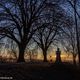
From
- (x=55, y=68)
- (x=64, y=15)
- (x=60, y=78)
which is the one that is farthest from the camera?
(x=64, y=15)

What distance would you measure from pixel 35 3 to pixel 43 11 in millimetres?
1682

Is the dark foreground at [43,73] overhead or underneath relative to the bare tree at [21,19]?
underneath

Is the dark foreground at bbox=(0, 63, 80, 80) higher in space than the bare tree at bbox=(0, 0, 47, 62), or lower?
lower

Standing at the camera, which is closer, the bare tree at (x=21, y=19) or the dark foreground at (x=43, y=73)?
the dark foreground at (x=43, y=73)

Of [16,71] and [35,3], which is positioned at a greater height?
[35,3]

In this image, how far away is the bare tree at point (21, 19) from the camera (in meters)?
40.9

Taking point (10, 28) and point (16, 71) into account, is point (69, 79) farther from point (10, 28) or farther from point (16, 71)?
point (10, 28)

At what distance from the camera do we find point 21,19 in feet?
138

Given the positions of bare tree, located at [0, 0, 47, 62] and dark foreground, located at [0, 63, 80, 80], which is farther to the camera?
bare tree, located at [0, 0, 47, 62]

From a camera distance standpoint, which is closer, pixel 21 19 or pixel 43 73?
pixel 43 73

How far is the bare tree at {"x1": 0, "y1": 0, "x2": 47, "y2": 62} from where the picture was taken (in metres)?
40.9

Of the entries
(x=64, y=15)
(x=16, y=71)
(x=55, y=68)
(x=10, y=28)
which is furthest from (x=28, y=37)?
(x=16, y=71)

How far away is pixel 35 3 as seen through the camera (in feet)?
139

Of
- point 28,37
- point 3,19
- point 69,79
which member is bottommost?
point 69,79
